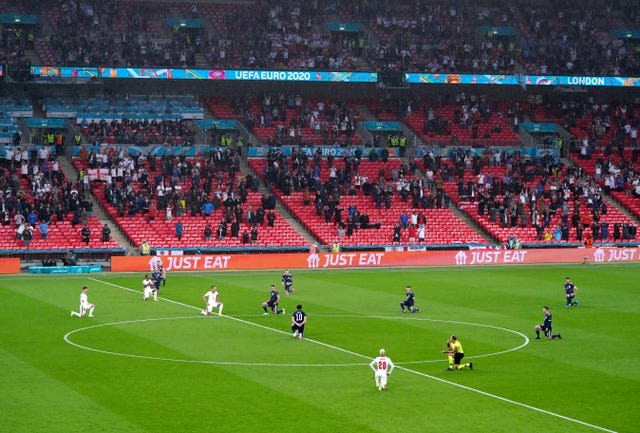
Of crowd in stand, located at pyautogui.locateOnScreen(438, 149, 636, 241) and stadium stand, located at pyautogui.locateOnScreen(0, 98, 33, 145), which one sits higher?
stadium stand, located at pyautogui.locateOnScreen(0, 98, 33, 145)

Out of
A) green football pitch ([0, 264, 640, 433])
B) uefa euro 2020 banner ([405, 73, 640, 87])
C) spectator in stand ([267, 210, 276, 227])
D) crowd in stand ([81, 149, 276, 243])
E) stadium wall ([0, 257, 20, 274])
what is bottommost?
green football pitch ([0, 264, 640, 433])

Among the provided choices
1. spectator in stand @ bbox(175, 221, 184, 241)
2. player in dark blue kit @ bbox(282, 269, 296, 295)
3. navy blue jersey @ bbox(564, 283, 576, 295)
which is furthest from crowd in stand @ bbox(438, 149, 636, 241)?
player in dark blue kit @ bbox(282, 269, 296, 295)

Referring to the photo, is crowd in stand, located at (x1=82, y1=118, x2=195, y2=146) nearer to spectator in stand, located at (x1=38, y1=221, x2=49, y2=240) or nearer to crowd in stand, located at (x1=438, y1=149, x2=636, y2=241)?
spectator in stand, located at (x1=38, y1=221, x2=49, y2=240)

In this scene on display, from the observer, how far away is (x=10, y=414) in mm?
26750

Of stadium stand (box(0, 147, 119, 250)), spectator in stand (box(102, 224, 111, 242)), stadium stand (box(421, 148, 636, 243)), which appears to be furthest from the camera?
stadium stand (box(421, 148, 636, 243))

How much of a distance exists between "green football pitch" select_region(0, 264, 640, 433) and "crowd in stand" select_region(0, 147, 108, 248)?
24.0 ft

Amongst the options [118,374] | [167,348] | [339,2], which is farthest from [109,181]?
[118,374]

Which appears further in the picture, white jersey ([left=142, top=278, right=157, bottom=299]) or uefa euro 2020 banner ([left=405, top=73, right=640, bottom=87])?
uefa euro 2020 banner ([left=405, top=73, right=640, bottom=87])

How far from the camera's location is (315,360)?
34562 millimetres

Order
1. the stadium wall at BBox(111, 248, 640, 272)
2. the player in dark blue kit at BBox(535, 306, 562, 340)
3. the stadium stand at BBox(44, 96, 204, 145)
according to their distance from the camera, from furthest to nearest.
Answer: the stadium stand at BBox(44, 96, 204, 145), the stadium wall at BBox(111, 248, 640, 272), the player in dark blue kit at BBox(535, 306, 562, 340)

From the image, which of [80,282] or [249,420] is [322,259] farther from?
[249,420]

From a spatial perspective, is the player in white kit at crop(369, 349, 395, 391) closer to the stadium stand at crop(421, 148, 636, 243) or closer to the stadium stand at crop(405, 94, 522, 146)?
the stadium stand at crop(421, 148, 636, 243)

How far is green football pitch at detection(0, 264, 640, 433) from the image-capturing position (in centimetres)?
2681

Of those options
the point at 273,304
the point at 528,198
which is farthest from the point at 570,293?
the point at 528,198
